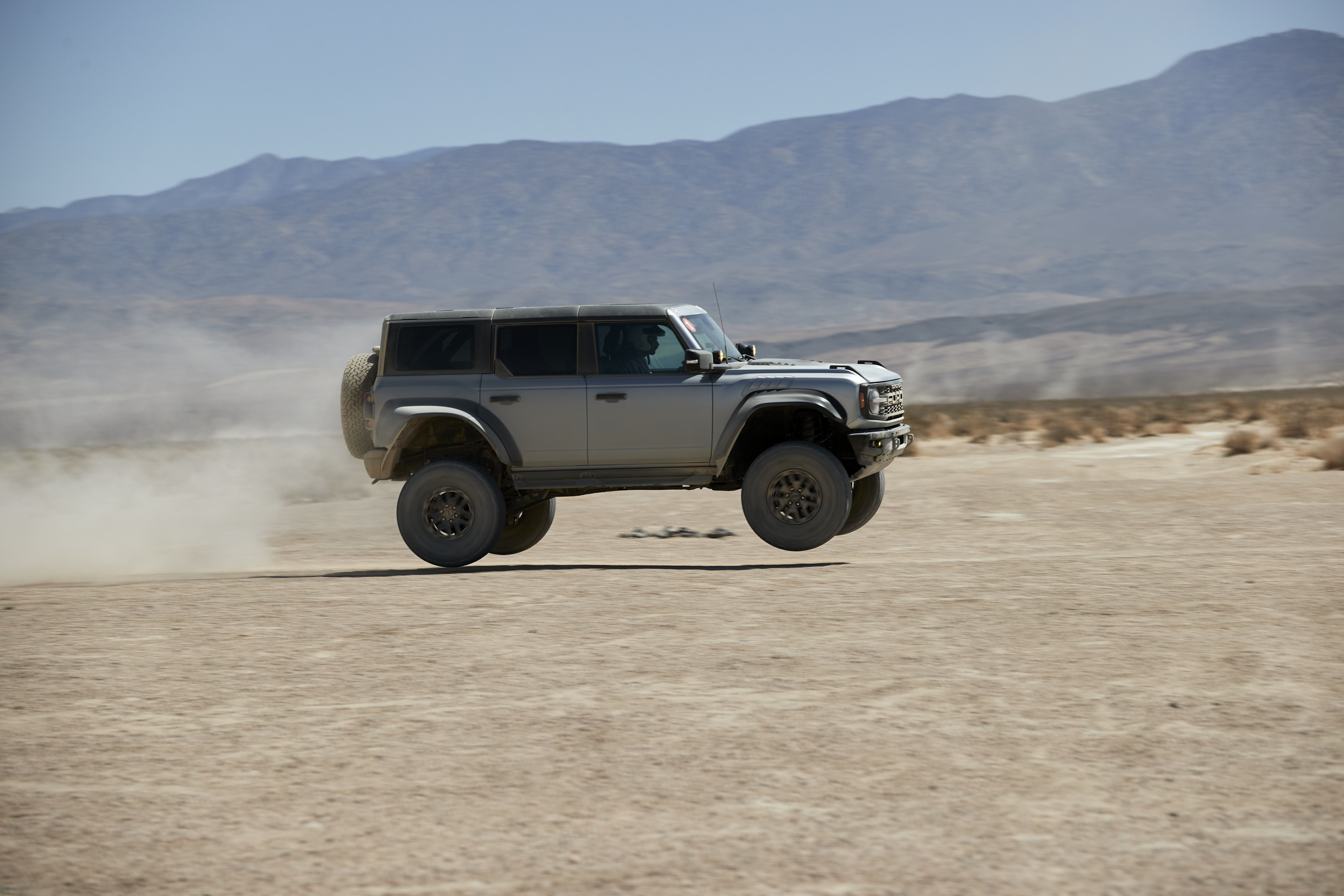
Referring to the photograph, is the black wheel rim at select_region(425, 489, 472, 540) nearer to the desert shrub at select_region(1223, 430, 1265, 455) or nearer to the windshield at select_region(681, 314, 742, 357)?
the windshield at select_region(681, 314, 742, 357)

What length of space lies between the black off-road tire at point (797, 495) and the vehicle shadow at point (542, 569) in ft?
0.89

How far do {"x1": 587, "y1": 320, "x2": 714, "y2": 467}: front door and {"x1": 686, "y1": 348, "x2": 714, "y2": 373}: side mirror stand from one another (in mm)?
143

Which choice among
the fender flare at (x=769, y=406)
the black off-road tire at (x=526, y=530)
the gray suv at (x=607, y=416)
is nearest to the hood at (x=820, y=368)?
the gray suv at (x=607, y=416)

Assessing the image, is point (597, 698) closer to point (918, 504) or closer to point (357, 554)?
point (357, 554)

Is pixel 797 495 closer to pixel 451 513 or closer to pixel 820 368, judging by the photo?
pixel 820 368

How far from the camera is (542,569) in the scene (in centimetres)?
1216

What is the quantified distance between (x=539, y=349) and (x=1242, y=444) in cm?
1595

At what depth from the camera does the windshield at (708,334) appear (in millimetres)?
11922

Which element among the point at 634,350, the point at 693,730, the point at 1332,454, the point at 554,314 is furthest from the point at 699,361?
the point at 1332,454

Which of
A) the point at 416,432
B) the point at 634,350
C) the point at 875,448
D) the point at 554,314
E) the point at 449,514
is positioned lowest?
the point at 449,514

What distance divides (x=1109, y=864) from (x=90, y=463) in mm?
39313

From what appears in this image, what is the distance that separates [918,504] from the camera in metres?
18.1

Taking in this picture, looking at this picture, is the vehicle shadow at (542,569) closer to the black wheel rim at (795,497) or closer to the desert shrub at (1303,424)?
the black wheel rim at (795,497)

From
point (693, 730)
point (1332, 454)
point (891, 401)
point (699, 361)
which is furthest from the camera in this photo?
point (1332, 454)
